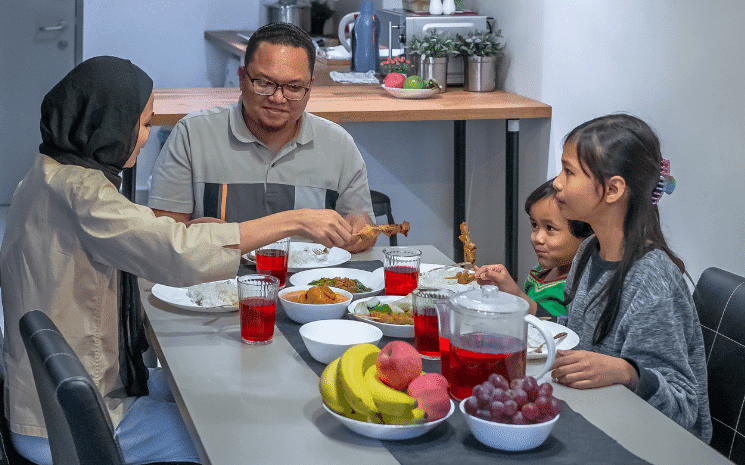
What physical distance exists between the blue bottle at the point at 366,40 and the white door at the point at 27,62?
2082 millimetres

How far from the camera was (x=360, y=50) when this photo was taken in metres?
4.47

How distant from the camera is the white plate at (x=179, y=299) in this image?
178cm

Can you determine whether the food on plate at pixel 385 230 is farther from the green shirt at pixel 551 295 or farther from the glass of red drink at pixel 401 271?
the green shirt at pixel 551 295

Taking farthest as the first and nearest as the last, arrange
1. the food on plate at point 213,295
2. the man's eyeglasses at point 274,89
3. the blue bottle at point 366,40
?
the blue bottle at point 366,40 < the man's eyeglasses at point 274,89 < the food on plate at point 213,295

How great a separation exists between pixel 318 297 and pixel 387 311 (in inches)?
5.6

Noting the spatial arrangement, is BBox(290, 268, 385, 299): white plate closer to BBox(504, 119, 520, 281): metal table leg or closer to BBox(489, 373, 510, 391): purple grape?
BBox(489, 373, 510, 391): purple grape

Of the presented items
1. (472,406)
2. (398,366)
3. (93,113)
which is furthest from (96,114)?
(472,406)

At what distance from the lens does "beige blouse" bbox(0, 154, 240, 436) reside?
1592mm

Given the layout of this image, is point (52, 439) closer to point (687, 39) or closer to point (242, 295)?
point (242, 295)

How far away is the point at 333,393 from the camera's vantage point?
125 cm

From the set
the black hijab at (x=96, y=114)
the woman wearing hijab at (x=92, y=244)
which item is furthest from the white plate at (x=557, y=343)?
the black hijab at (x=96, y=114)

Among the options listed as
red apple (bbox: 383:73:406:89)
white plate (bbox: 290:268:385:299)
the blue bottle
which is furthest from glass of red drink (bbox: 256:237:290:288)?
the blue bottle

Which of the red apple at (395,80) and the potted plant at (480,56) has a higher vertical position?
the potted plant at (480,56)

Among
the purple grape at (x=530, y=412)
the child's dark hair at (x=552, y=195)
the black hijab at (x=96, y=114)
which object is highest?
the black hijab at (x=96, y=114)
